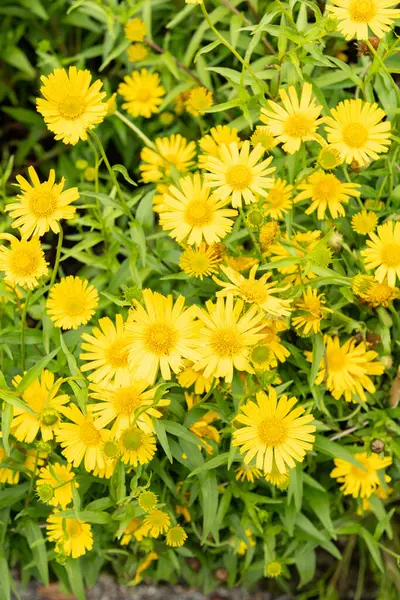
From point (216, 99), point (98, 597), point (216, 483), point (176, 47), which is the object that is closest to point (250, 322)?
point (216, 483)

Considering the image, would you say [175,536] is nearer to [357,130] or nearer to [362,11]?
[357,130]

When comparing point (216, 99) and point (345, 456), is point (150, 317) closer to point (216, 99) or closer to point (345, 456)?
point (345, 456)

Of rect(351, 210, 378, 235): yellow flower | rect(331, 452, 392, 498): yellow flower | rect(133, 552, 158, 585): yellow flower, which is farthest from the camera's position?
rect(133, 552, 158, 585): yellow flower

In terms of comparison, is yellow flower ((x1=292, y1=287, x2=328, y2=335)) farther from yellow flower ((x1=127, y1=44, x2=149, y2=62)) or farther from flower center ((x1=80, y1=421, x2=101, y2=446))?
yellow flower ((x1=127, y1=44, x2=149, y2=62))

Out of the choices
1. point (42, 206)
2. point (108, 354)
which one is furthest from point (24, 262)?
point (108, 354)

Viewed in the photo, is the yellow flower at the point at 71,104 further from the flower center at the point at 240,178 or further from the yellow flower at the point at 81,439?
the yellow flower at the point at 81,439

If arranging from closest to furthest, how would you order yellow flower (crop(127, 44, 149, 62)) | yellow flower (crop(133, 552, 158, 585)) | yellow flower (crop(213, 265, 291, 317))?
1. yellow flower (crop(213, 265, 291, 317))
2. yellow flower (crop(133, 552, 158, 585))
3. yellow flower (crop(127, 44, 149, 62))

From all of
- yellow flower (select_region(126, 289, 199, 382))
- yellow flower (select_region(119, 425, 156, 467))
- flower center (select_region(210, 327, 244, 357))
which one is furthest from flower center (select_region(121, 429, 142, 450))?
flower center (select_region(210, 327, 244, 357))
